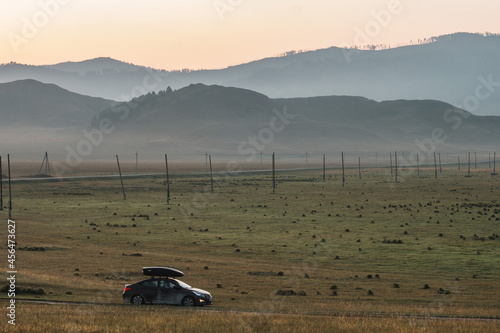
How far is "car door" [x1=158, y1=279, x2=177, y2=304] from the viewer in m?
32.4

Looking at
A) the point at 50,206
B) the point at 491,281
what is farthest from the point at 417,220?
the point at 50,206

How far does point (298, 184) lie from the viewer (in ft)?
476

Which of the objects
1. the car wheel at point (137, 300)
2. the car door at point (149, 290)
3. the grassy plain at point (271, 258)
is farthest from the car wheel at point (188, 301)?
the car wheel at point (137, 300)

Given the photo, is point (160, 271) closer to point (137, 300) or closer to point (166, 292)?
point (166, 292)

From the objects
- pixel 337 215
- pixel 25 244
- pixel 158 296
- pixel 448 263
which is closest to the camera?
pixel 158 296

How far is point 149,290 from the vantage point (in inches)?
1278

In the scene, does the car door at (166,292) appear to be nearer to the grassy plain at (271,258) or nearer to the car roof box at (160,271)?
the car roof box at (160,271)

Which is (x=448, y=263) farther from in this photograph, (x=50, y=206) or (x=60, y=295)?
(x=50, y=206)

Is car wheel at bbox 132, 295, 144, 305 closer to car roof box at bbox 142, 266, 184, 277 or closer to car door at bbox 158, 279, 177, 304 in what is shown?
car door at bbox 158, 279, 177, 304

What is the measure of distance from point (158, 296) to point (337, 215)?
52.6 meters

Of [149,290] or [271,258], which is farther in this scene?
[271,258]

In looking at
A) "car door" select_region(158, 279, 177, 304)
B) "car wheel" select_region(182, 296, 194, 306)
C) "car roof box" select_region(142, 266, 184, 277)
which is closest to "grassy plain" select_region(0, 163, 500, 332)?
"car door" select_region(158, 279, 177, 304)

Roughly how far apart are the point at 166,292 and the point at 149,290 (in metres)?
0.76

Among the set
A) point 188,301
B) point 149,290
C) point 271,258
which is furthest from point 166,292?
point 271,258
